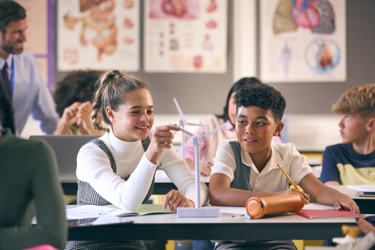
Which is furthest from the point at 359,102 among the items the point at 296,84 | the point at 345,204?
the point at 296,84

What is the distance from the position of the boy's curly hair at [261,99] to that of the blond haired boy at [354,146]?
83cm

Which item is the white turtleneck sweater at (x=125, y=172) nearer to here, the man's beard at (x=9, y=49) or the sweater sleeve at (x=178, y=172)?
the sweater sleeve at (x=178, y=172)

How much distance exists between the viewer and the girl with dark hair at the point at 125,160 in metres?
1.48

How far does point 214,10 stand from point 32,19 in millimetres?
1944

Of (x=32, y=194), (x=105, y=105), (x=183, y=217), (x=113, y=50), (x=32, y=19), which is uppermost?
(x=32, y=19)

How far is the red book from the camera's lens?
135 centimetres

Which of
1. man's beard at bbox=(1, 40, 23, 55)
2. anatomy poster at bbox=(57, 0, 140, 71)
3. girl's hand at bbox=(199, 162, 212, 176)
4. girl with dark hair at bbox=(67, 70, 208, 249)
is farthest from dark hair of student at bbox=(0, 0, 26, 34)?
girl's hand at bbox=(199, 162, 212, 176)

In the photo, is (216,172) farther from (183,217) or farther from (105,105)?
(105,105)

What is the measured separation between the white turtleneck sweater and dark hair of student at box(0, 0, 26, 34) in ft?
5.86

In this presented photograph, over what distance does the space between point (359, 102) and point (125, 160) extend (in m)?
1.57

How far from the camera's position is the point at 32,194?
108cm

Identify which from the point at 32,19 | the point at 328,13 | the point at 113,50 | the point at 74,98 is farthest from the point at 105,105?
the point at 328,13

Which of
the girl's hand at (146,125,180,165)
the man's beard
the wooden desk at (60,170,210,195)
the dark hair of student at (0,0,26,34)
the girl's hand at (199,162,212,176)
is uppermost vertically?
the dark hair of student at (0,0,26,34)

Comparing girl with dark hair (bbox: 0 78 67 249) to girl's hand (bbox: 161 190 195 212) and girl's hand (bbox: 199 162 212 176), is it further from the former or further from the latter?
girl's hand (bbox: 199 162 212 176)
